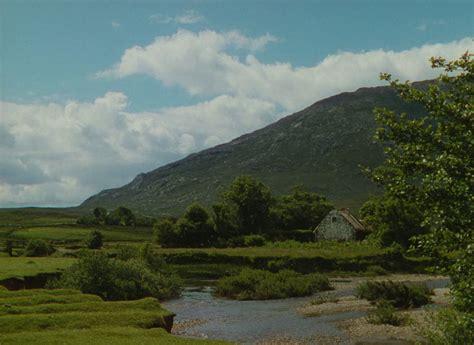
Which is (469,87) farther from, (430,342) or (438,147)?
(430,342)

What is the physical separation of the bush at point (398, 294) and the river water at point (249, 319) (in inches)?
222

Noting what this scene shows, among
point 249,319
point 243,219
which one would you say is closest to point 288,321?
point 249,319

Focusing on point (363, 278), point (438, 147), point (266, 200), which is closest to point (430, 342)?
point (438, 147)

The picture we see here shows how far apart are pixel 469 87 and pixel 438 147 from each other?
85.7 inches

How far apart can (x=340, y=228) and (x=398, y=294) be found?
7450 cm

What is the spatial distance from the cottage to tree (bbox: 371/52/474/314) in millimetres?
111249

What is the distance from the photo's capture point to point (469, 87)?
15.6 meters

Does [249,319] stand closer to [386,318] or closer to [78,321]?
[386,318]

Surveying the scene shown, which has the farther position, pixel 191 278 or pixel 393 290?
pixel 191 278

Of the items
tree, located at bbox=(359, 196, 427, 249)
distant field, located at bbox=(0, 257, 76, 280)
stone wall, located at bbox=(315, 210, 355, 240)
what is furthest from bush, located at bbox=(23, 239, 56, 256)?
stone wall, located at bbox=(315, 210, 355, 240)

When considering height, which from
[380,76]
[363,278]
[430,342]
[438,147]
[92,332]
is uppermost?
[380,76]

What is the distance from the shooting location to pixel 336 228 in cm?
12606

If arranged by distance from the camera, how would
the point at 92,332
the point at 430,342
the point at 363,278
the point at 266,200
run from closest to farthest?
1. the point at 430,342
2. the point at 92,332
3. the point at 363,278
4. the point at 266,200

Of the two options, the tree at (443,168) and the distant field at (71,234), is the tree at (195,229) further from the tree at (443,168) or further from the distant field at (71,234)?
the tree at (443,168)
